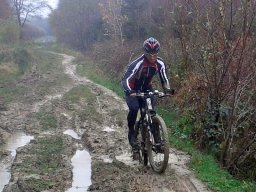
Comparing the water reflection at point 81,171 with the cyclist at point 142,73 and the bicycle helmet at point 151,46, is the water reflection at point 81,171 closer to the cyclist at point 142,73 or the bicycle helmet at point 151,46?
the cyclist at point 142,73

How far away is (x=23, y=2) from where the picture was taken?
190 ft

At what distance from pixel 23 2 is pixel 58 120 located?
50.0 m

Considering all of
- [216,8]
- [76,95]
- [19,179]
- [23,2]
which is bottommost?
[19,179]

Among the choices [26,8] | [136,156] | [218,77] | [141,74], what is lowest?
[136,156]

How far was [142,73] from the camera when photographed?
7.09 m

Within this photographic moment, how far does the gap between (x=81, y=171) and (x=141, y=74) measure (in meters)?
2.09

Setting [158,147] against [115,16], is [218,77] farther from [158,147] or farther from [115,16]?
[115,16]

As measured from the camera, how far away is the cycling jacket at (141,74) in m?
6.97

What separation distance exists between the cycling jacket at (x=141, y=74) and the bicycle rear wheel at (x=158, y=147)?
68cm

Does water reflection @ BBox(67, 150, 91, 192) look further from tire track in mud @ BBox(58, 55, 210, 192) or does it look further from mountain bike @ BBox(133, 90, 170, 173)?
mountain bike @ BBox(133, 90, 170, 173)

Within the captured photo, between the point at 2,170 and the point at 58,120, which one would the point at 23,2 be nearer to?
the point at 58,120

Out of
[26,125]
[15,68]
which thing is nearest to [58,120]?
A: [26,125]

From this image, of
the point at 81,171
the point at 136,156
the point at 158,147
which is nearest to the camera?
the point at 158,147

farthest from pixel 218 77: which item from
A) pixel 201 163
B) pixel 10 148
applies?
pixel 10 148
